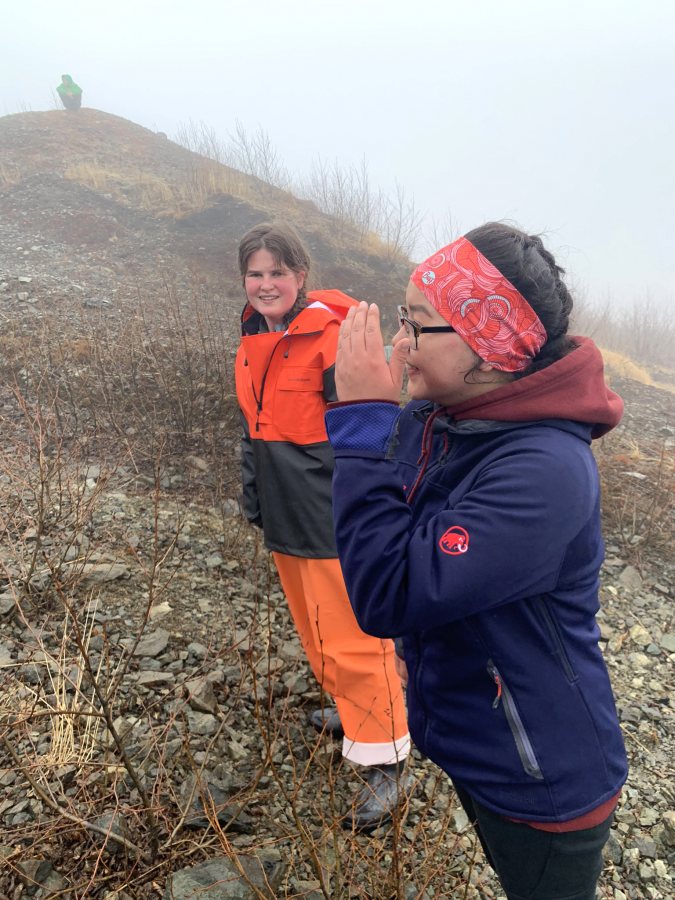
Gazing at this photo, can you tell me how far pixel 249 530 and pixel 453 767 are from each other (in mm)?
2776

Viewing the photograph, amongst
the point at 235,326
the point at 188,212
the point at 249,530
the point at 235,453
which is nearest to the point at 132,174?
the point at 188,212

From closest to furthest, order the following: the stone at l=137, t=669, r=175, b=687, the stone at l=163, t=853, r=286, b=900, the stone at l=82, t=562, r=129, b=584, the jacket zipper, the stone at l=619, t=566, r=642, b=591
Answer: the jacket zipper → the stone at l=163, t=853, r=286, b=900 → the stone at l=137, t=669, r=175, b=687 → the stone at l=82, t=562, r=129, b=584 → the stone at l=619, t=566, r=642, b=591

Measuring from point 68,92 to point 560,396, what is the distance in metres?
21.2

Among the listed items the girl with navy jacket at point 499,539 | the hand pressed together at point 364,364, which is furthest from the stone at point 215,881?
the hand pressed together at point 364,364

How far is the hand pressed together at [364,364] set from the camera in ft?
4.10

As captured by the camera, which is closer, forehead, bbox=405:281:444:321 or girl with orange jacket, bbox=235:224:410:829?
forehead, bbox=405:281:444:321

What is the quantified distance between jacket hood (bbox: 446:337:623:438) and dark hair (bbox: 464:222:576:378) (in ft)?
0.30

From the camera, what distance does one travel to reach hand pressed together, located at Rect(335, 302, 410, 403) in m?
1.25

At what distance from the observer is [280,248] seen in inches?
94.1

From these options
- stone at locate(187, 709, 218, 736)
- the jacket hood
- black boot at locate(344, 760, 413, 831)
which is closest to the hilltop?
stone at locate(187, 709, 218, 736)

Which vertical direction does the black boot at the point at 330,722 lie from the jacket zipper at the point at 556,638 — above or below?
below

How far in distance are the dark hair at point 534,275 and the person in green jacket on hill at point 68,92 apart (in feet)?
68.3

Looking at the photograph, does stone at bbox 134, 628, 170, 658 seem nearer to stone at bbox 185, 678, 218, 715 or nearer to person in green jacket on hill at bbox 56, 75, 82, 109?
stone at bbox 185, 678, 218, 715

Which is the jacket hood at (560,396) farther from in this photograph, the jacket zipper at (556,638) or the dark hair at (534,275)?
the jacket zipper at (556,638)
